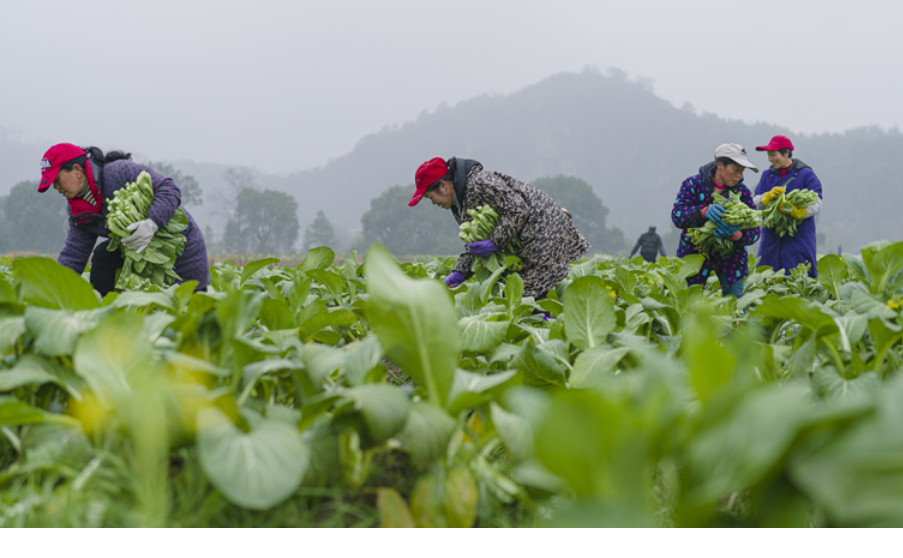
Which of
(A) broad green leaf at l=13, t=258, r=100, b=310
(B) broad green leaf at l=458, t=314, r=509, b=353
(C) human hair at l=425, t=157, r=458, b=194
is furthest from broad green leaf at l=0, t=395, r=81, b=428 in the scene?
(C) human hair at l=425, t=157, r=458, b=194

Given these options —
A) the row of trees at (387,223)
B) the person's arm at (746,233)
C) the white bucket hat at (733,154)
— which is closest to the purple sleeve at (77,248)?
the white bucket hat at (733,154)

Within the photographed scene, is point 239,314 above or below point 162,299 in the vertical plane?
above

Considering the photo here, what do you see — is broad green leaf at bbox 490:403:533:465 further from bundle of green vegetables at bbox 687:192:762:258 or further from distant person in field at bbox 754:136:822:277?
distant person in field at bbox 754:136:822:277

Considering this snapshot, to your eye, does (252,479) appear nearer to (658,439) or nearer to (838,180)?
(658,439)

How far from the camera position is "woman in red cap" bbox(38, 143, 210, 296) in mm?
3072

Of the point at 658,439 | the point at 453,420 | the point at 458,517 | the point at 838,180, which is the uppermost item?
the point at 658,439

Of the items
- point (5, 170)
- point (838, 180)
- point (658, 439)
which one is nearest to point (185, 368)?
point (658, 439)

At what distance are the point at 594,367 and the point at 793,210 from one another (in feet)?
14.9

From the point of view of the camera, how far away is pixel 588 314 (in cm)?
148

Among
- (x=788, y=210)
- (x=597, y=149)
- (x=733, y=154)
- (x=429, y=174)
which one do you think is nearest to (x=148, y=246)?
(x=429, y=174)

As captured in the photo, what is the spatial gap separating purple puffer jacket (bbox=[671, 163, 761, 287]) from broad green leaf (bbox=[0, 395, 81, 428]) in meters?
4.29

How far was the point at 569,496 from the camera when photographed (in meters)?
0.75

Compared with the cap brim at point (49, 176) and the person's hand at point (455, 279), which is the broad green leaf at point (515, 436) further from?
the cap brim at point (49, 176)

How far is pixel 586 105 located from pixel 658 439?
18947cm
